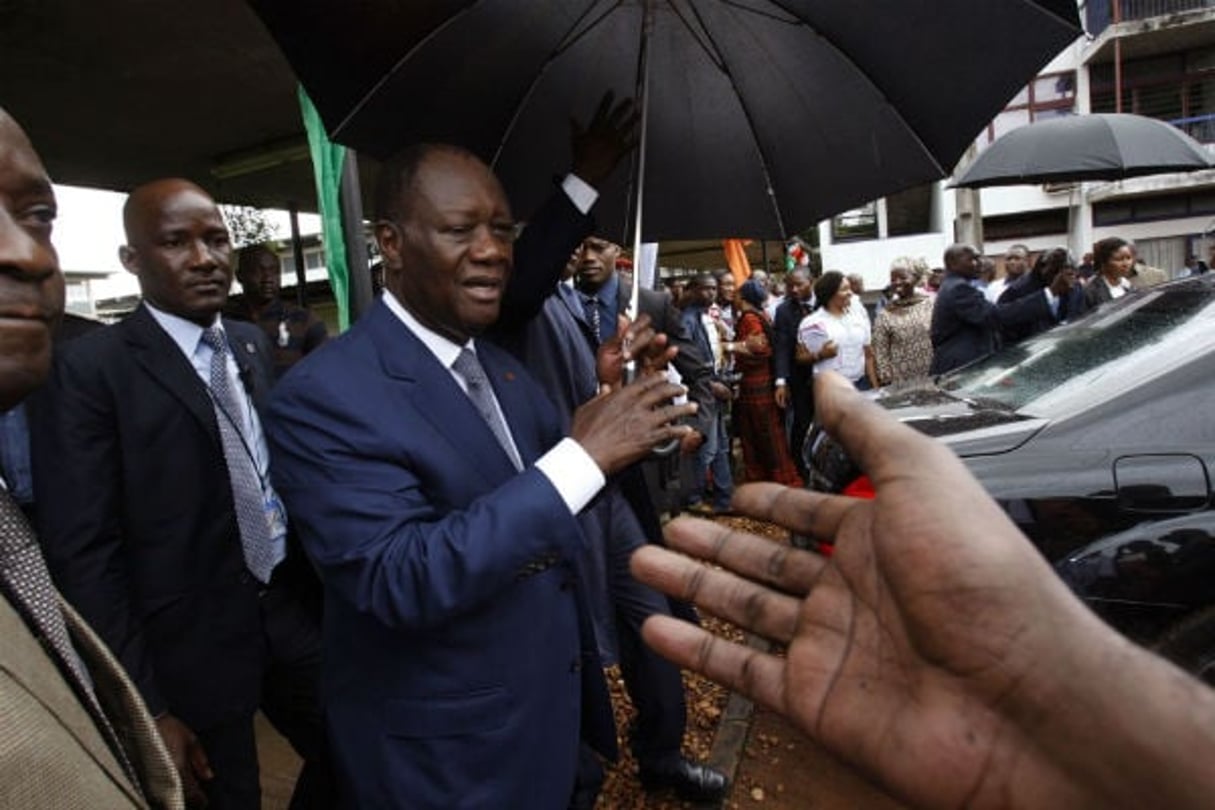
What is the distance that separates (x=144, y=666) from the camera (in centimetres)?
199

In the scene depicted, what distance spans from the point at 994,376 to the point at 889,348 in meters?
3.39

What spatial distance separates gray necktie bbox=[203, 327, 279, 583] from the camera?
2.31m

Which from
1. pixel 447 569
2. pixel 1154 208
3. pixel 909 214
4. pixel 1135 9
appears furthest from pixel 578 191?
pixel 909 214

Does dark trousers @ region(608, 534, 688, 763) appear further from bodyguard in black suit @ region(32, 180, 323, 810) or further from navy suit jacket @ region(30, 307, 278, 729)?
navy suit jacket @ region(30, 307, 278, 729)

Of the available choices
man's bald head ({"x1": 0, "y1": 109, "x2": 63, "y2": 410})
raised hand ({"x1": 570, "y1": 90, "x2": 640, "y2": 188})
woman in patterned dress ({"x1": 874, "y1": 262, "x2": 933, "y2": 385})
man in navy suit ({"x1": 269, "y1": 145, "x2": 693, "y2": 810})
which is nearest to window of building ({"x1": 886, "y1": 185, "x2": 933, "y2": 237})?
woman in patterned dress ({"x1": 874, "y1": 262, "x2": 933, "y2": 385})

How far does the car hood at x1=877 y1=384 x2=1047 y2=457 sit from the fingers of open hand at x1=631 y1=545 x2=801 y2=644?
1.73 m

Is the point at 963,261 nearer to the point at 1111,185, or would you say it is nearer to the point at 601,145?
the point at 601,145

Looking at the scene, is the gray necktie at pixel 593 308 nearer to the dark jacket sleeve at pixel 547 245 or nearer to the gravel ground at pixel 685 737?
the gravel ground at pixel 685 737

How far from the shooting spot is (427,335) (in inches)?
68.5

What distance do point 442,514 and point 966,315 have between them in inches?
216

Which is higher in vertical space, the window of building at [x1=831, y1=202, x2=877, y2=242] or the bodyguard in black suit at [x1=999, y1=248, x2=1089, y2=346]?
the window of building at [x1=831, y1=202, x2=877, y2=242]

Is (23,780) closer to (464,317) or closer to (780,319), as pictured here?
(464,317)

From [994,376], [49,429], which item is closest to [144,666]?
[49,429]

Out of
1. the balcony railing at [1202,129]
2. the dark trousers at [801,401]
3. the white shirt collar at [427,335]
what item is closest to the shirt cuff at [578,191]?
the white shirt collar at [427,335]
